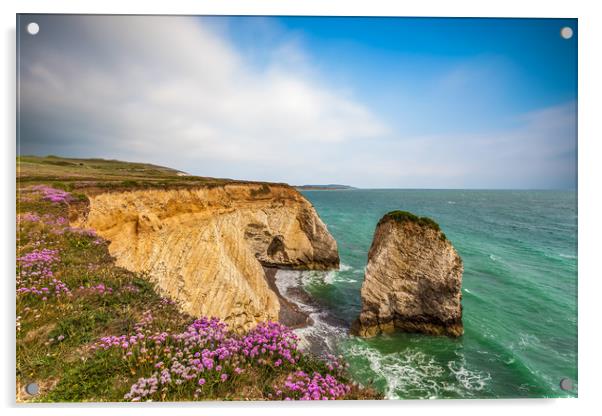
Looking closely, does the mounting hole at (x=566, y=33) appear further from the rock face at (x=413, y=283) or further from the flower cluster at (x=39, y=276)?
Answer: the flower cluster at (x=39, y=276)

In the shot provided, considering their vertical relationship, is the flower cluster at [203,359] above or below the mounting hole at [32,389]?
Answer: above

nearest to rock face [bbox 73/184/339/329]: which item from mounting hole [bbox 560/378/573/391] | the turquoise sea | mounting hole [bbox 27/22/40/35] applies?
the turquoise sea

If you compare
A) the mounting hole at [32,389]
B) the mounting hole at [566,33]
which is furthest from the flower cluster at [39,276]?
the mounting hole at [566,33]

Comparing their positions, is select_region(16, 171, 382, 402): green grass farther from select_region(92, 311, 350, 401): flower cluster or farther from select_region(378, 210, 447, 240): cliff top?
select_region(378, 210, 447, 240): cliff top

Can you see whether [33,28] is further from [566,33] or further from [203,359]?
[566,33]

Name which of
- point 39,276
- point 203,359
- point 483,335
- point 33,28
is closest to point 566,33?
point 203,359
